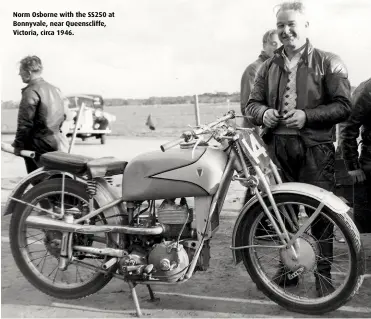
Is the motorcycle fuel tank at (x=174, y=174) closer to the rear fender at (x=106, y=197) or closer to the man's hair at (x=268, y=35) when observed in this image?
the rear fender at (x=106, y=197)

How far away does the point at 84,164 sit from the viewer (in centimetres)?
340

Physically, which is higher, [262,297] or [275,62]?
[275,62]

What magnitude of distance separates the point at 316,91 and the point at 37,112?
9.49 feet

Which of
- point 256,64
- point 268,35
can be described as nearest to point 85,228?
point 256,64

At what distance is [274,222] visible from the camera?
3121mm

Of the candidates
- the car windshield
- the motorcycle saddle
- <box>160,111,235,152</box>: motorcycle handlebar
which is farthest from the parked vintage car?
<box>160,111,235,152</box>: motorcycle handlebar

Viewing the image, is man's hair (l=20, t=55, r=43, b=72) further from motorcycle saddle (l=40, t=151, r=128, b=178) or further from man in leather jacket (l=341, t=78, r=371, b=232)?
man in leather jacket (l=341, t=78, r=371, b=232)

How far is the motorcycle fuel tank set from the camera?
309cm

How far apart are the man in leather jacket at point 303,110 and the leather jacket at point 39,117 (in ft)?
7.92

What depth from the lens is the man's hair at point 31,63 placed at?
17.0 feet

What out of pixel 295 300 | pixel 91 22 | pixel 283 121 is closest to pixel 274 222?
pixel 295 300

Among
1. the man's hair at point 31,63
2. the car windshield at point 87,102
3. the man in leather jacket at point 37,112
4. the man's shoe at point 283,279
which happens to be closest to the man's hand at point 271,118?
the man's shoe at point 283,279

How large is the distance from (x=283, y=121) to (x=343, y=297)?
115 cm

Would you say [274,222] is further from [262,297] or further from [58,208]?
[58,208]
